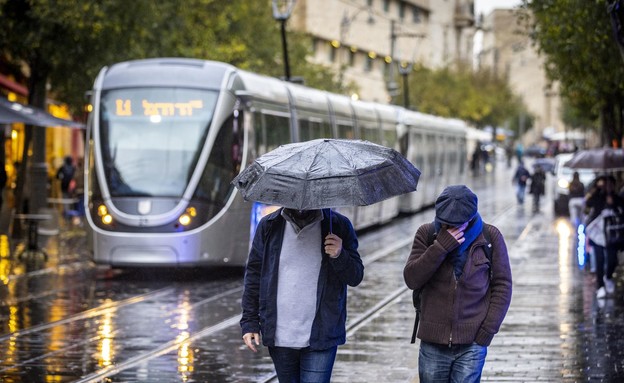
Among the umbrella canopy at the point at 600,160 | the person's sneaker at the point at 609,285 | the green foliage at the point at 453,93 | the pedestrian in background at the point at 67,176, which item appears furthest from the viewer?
the green foliage at the point at 453,93

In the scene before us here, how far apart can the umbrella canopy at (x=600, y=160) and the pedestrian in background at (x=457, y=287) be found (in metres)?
15.2

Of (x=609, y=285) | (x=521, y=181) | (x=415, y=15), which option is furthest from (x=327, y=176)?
(x=415, y=15)

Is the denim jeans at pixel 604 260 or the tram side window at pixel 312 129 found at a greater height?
the tram side window at pixel 312 129

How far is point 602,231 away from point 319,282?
442 inches

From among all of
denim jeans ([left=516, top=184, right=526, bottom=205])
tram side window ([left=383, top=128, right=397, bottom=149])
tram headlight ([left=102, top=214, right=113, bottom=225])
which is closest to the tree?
tram headlight ([left=102, top=214, right=113, bottom=225])

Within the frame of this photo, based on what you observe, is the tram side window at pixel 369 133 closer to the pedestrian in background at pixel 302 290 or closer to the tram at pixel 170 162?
the tram at pixel 170 162

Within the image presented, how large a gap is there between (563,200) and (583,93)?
39.6 ft

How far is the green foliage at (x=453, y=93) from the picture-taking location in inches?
3231

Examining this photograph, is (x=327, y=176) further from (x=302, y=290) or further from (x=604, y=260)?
(x=604, y=260)

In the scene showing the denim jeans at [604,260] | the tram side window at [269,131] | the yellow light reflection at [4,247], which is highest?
the tram side window at [269,131]

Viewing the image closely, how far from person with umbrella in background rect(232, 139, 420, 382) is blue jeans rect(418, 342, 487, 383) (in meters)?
0.51

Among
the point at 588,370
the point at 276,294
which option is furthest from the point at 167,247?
the point at 276,294

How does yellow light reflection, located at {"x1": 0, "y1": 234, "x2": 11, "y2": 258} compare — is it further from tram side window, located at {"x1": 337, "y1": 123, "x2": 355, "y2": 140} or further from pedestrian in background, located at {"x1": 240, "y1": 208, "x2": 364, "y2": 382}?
pedestrian in background, located at {"x1": 240, "y1": 208, "x2": 364, "y2": 382}

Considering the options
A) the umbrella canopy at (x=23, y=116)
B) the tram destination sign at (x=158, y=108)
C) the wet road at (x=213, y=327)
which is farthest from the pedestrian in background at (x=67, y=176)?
the tram destination sign at (x=158, y=108)
